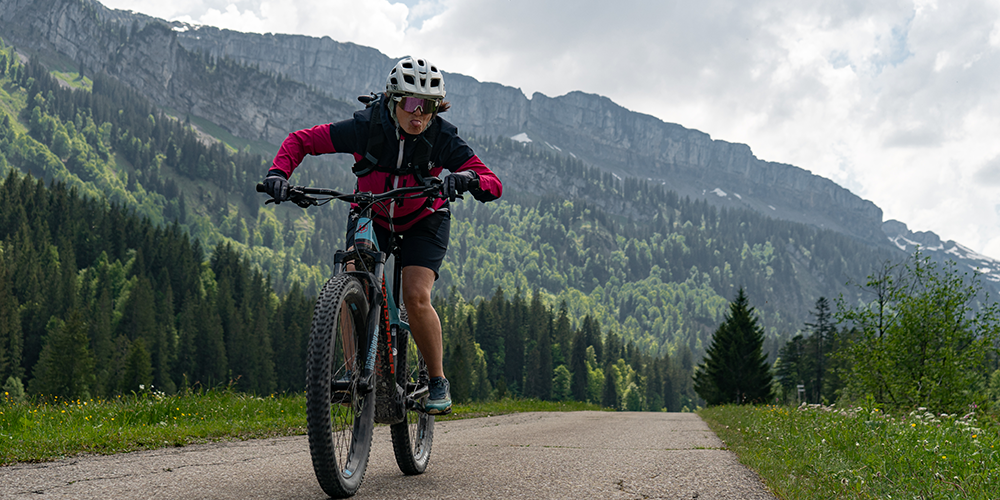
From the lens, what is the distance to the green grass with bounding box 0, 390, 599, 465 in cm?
620

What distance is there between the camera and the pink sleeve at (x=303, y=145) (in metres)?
4.66

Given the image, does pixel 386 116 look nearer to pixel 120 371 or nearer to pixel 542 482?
pixel 542 482

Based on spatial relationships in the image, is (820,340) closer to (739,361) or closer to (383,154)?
(739,361)

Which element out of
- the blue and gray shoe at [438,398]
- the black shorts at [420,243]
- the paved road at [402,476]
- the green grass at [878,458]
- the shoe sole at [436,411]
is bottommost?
the paved road at [402,476]

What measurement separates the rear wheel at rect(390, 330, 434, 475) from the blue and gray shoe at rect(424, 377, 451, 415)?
72 millimetres

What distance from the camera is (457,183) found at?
4.49m

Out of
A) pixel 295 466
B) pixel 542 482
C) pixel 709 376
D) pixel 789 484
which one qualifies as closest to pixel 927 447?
pixel 789 484

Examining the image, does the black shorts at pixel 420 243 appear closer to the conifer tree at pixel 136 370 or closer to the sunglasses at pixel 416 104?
the sunglasses at pixel 416 104

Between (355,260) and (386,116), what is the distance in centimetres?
105

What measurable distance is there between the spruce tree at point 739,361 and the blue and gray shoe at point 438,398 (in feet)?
143

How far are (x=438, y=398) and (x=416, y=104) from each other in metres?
Answer: 2.11

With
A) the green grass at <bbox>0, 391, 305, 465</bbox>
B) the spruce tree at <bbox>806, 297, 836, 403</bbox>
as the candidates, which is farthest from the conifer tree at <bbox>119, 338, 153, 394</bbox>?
the spruce tree at <bbox>806, 297, 836, 403</bbox>

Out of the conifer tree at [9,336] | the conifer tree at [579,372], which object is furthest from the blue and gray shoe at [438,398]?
the conifer tree at [579,372]

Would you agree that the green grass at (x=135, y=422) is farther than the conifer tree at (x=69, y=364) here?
No
